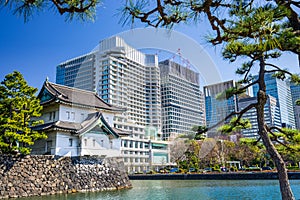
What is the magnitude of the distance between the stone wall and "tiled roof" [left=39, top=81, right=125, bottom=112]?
110 inches

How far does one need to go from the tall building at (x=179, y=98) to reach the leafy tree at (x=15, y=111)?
6918 mm

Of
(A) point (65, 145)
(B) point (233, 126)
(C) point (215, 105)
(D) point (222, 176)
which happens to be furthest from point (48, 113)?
(D) point (222, 176)

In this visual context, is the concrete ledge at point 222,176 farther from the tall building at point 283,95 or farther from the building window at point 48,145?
the building window at point 48,145

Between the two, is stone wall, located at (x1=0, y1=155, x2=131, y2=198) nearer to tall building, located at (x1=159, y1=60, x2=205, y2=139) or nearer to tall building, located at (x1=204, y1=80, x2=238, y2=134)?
tall building, located at (x1=159, y1=60, x2=205, y2=139)

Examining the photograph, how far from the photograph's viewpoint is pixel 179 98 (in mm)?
5453

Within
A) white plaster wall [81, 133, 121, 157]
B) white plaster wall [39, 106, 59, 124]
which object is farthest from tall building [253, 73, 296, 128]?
white plaster wall [39, 106, 59, 124]

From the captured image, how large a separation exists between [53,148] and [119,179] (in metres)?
3.52

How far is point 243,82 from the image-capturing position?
4730 millimetres

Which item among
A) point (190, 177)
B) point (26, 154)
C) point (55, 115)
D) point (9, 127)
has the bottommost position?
point (190, 177)

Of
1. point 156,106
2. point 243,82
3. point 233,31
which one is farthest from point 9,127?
point 233,31

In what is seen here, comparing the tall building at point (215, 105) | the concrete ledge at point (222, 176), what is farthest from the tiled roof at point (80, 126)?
the concrete ledge at point (222, 176)

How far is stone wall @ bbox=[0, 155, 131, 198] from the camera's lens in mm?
9789

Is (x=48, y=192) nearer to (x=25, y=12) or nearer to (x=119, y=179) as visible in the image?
(x=119, y=179)

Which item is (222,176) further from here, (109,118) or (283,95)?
(283,95)
